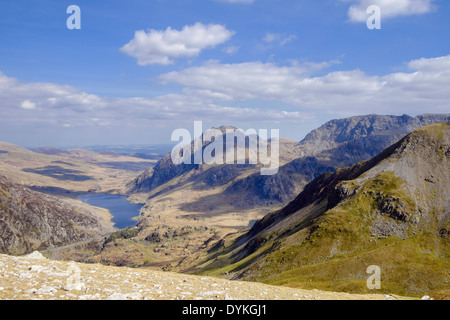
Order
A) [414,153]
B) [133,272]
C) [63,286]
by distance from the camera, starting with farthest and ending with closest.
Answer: [414,153] → [133,272] → [63,286]

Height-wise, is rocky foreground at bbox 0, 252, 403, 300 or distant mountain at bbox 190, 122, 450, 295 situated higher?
rocky foreground at bbox 0, 252, 403, 300

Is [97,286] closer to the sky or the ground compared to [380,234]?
closer to the sky

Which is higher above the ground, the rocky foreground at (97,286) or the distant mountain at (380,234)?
the rocky foreground at (97,286)

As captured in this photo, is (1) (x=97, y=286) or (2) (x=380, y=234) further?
(2) (x=380, y=234)

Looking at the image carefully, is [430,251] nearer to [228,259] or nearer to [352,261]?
[352,261]

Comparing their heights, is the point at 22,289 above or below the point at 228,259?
above

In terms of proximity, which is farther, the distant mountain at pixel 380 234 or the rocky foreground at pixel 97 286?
the distant mountain at pixel 380 234

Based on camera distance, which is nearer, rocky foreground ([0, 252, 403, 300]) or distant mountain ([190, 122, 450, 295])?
rocky foreground ([0, 252, 403, 300])
